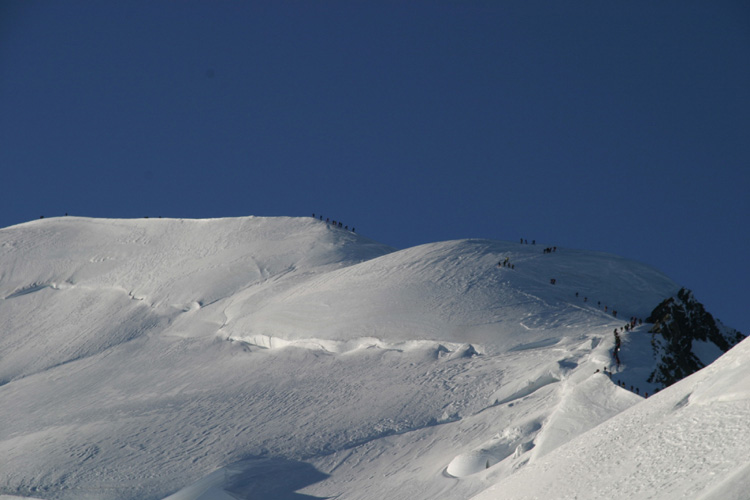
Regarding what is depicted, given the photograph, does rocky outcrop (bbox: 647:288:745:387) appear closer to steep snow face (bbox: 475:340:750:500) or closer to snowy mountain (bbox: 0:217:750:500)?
snowy mountain (bbox: 0:217:750:500)

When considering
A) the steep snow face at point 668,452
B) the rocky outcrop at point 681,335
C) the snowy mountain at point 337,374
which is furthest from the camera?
the rocky outcrop at point 681,335

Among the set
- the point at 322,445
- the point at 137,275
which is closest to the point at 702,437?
the point at 322,445

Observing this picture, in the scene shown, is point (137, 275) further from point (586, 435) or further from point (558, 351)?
point (586, 435)

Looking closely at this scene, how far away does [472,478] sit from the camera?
23.4m

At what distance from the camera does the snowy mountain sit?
22953 millimetres

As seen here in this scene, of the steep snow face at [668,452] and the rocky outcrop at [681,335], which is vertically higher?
the steep snow face at [668,452]

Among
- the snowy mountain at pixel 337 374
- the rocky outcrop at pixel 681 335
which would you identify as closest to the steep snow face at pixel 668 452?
the snowy mountain at pixel 337 374

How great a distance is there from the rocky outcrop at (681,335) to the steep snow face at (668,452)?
1236 cm

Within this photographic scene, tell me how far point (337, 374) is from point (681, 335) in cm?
1421

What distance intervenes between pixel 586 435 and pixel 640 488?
13.7 ft

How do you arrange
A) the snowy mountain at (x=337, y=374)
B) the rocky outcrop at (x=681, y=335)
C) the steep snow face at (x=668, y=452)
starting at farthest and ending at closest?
the rocky outcrop at (x=681, y=335) < the snowy mountain at (x=337, y=374) < the steep snow face at (x=668, y=452)

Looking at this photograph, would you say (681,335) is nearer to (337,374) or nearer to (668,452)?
(337,374)

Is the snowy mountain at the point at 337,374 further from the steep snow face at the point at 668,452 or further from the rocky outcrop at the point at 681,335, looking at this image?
the rocky outcrop at the point at 681,335

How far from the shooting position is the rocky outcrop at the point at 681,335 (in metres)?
30.6
